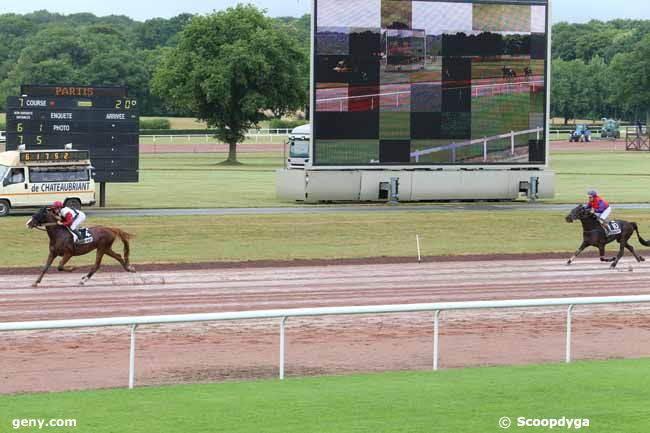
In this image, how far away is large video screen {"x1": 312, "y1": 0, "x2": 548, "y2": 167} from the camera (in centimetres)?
3631

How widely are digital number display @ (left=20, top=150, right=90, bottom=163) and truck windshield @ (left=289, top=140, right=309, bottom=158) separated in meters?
14.3

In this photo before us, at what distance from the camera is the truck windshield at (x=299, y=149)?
48.5 meters

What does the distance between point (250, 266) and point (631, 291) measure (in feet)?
26.1

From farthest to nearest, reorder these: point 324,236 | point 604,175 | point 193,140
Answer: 1. point 193,140
2. point 604,175
3. point 324,236

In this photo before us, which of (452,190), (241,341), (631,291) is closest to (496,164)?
(452,190)

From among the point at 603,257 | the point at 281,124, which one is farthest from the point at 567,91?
the point at 603,257

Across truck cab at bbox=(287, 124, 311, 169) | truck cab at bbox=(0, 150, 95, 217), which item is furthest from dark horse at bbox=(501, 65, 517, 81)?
truck cab at bbox=(0, 150, 95, 217)

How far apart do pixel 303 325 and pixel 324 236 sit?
13742 mm

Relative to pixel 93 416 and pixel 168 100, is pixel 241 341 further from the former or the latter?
pixel 168 100

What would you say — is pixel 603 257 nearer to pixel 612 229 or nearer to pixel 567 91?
pixel 612 229

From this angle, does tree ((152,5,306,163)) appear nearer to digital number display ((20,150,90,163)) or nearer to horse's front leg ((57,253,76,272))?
digital number display ((20,150,90,163))

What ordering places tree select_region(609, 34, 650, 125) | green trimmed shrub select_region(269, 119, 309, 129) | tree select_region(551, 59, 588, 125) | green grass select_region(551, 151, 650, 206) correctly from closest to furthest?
green grass select_region(551, 151, 650, 206), green trimmed shrub select_region(269, 119, 309, 129), tree select_region(609, 34, 650, 125), tree select_region(551, 59, 588, 125)

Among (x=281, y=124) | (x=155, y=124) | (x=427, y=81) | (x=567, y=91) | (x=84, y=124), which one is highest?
(x=567, y=91)

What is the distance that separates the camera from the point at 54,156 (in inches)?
1382
